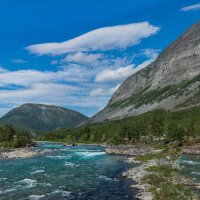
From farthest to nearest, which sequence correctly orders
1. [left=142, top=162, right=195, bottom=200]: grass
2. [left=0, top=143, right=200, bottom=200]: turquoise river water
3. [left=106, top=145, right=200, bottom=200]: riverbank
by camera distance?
1. [left=0, top=143, right=200, bottom=200]: turquoise river water
2. [left=106, top=145, right=200, bottom=200]: riverbank
3. [left=142, top=162, right=195, bottom=200]: grass

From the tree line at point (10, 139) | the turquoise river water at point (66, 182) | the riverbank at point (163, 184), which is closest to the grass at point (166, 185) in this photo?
the riverbank at point (163, 184)

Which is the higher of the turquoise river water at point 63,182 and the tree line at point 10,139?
the tree line at point 10,139

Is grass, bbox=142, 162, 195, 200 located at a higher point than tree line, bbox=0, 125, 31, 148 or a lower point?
lower

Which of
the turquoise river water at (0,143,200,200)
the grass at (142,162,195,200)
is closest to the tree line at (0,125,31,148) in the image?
the turquoise river water at (0,143,200,200)

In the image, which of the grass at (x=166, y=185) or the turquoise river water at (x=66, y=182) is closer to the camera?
the grass at (x=166, y=185)

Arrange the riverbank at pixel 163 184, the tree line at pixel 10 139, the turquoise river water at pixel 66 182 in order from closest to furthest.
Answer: the riverbank at pixel 163 184, the turquoise river water at pixel 66 182, the tree line at pixel 10 139

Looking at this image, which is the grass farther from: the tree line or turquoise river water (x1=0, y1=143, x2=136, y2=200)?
the tree line

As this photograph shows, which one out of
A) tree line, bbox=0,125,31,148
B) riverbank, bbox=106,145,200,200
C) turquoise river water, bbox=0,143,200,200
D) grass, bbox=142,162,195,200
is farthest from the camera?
tree line, bbox=0,125,31,148

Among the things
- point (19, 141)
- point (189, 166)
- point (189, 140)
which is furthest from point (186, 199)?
point (19, 141)

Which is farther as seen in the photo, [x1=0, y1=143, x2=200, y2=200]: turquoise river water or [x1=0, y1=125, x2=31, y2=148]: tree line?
[x1=0, y1=125, x2=31, y2=148]: tree line

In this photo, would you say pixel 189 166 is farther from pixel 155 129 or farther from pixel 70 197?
pixel 155 129

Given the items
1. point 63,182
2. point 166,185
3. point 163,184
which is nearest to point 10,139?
point 63,182

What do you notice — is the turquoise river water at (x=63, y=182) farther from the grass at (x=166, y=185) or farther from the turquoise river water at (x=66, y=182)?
the grass at (x=166, y=185)

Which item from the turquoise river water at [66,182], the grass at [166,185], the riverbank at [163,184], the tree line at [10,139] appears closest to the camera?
the grass at [166,185]
